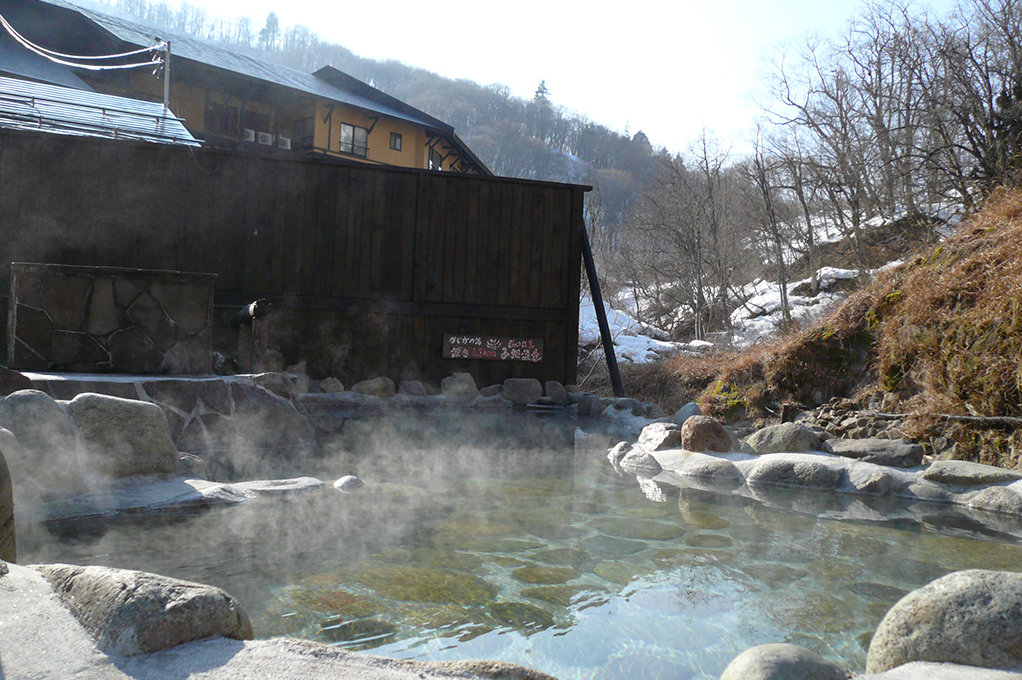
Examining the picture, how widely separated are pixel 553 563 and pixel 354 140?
19.8m

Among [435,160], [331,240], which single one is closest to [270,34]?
[435,160]

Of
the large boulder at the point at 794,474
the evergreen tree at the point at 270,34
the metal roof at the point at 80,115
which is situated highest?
the evergreen tree at the point at 270,34

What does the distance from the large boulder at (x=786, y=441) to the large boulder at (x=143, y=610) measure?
4655mm

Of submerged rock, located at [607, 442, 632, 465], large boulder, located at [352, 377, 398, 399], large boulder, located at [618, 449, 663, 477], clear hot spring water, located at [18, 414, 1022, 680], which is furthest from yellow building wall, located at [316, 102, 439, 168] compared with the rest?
clear hot spring water, located at [18, 414, 1022, 680]

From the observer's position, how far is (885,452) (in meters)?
5.21

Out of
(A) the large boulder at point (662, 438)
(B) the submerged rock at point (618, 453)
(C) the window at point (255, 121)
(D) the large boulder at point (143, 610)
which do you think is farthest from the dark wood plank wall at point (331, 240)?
(C) the window at point (255, 121)

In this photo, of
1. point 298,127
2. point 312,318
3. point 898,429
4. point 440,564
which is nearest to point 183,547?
point 440,564

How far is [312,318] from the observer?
8.90 metres

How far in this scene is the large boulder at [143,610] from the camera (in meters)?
1.81

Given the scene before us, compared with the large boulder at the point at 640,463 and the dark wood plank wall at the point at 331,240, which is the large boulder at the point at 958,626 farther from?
the dark wood plank wall at the point at 331,240

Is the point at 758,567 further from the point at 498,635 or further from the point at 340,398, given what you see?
the point at 340,398

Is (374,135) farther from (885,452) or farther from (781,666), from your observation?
(781,666)

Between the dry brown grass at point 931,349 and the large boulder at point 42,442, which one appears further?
the dry brown grass at point 931,349

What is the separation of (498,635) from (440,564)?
69cm
